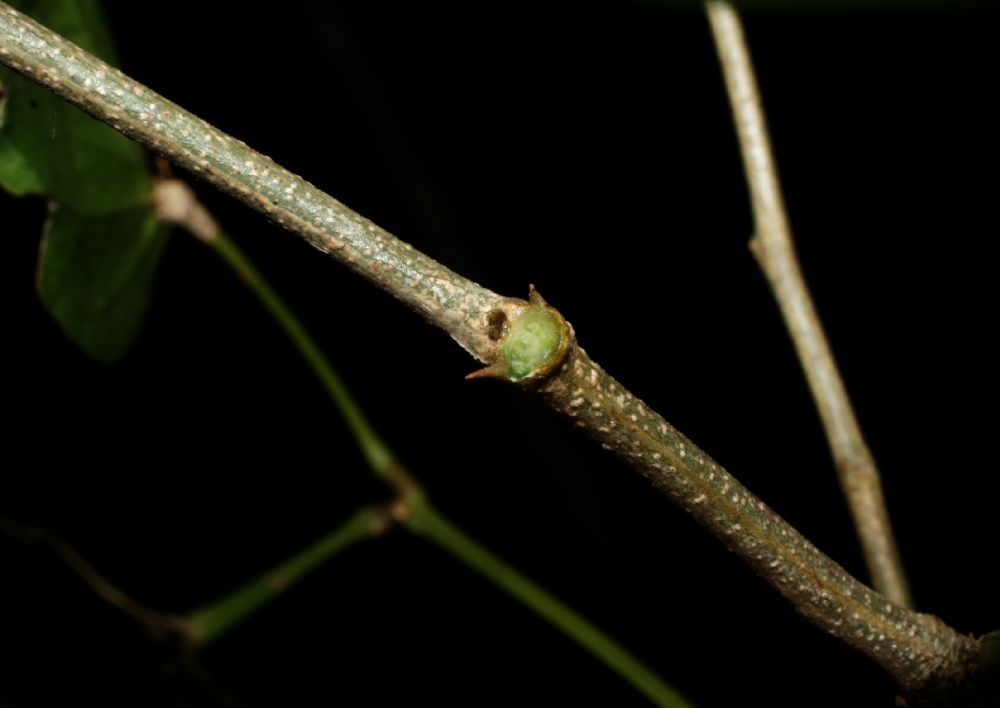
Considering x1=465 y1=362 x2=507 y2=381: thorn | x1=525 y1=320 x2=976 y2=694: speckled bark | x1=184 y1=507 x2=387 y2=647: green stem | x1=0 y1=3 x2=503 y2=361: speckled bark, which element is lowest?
x1=525 y1=320 x2=976 y2=694: speckled bark

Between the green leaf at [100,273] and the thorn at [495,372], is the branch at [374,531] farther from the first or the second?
the thorn at [495,372]

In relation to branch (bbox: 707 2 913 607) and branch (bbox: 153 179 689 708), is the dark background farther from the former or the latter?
branch (bbox: 707 2 913 607)

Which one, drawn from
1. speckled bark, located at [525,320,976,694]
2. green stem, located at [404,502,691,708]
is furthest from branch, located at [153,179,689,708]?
speckled bark, located at [525,320,976,694]

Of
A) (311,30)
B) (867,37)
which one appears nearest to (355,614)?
(311,30)

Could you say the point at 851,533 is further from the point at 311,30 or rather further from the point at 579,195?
the point at 311,30

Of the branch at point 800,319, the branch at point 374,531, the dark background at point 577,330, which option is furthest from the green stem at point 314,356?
the branch at point 800,319
